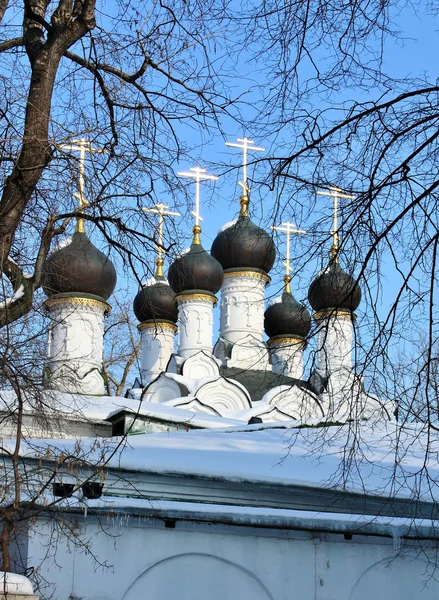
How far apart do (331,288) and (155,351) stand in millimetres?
16792

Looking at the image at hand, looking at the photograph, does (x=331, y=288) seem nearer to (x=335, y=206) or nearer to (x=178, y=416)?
(x=335, y=206)

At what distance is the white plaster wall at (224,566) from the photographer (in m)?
6.68

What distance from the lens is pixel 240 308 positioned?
809 inches

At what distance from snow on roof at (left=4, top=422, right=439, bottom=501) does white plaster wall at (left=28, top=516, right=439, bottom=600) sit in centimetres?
52

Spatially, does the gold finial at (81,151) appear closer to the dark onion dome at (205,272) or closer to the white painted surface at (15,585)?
the white painted surface at (15,585)

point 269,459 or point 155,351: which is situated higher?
point 155,351

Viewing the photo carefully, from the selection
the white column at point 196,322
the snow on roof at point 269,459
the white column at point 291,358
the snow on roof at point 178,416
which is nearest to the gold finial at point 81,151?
the white column at point 291,358

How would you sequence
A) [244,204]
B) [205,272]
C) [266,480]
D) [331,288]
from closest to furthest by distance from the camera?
[331,288], [244,204], [266,480], [205,272]

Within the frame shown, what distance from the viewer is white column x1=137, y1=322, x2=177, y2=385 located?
21688mm

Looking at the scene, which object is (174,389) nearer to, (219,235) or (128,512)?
(219,235)

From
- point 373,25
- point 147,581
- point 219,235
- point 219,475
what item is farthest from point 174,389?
point 373,25

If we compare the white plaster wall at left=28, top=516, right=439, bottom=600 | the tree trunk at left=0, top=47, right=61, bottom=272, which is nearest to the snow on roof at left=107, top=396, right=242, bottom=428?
the white plaster wall at left=28, top=516, right=439, bottom=600

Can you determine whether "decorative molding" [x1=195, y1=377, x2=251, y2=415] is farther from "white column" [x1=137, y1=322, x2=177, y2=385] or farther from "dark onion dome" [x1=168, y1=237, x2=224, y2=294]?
"white column" [x1=137, y1=322, x2=177, y2=385]

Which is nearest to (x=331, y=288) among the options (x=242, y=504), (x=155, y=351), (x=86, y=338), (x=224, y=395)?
(x=242, y=504)
